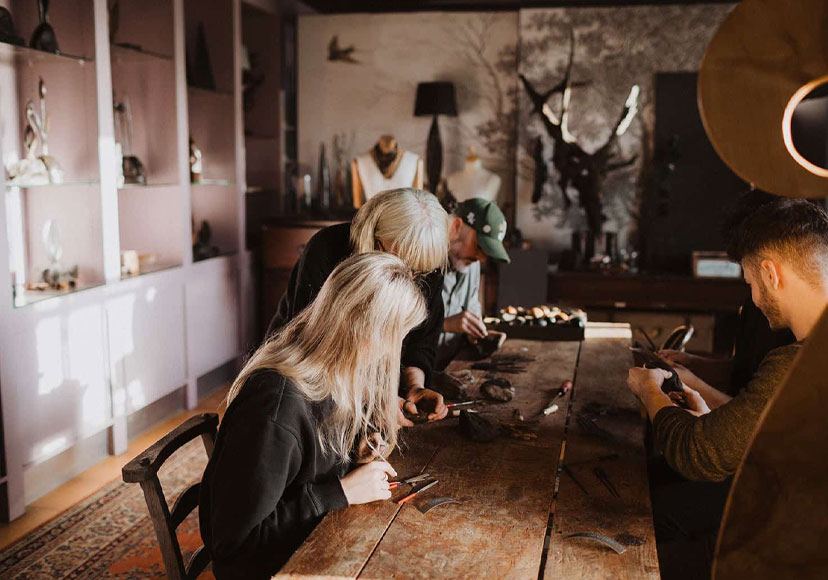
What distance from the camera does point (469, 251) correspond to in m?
3.41

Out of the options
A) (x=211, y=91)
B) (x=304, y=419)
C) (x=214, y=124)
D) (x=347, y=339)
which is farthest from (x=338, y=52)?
(x=304, y=419)

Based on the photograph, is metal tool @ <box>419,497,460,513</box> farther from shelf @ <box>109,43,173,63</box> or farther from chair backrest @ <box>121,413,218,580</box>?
shelf @ <box>109,43,173,63</box>

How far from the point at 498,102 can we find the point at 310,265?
4281mm

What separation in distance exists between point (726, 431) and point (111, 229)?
3402 millimetres

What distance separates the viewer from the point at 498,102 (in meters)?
6.40

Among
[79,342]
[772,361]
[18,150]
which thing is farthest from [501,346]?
[18,150]

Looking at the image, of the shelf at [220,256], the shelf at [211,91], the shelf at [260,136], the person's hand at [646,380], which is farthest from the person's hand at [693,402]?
the shelf at [260,136]

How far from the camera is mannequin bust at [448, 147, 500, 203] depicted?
6250 mm

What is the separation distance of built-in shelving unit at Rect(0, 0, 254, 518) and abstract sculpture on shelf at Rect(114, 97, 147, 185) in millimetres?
13

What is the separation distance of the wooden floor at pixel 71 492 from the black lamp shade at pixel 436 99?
10.4 ft

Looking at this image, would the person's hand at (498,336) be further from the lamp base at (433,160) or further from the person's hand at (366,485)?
the lamp base at (433,160)

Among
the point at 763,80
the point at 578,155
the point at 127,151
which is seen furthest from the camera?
the point at 578,155

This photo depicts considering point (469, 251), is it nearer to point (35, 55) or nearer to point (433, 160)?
point (35, 55)

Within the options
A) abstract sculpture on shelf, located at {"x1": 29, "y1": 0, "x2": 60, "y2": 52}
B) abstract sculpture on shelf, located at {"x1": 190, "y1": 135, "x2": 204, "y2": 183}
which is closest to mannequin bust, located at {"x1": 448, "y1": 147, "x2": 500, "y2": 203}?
abstract sculpture on shelf, located at {"x1": 190, "y1": 135, "x2": 204, "y2": 183}
